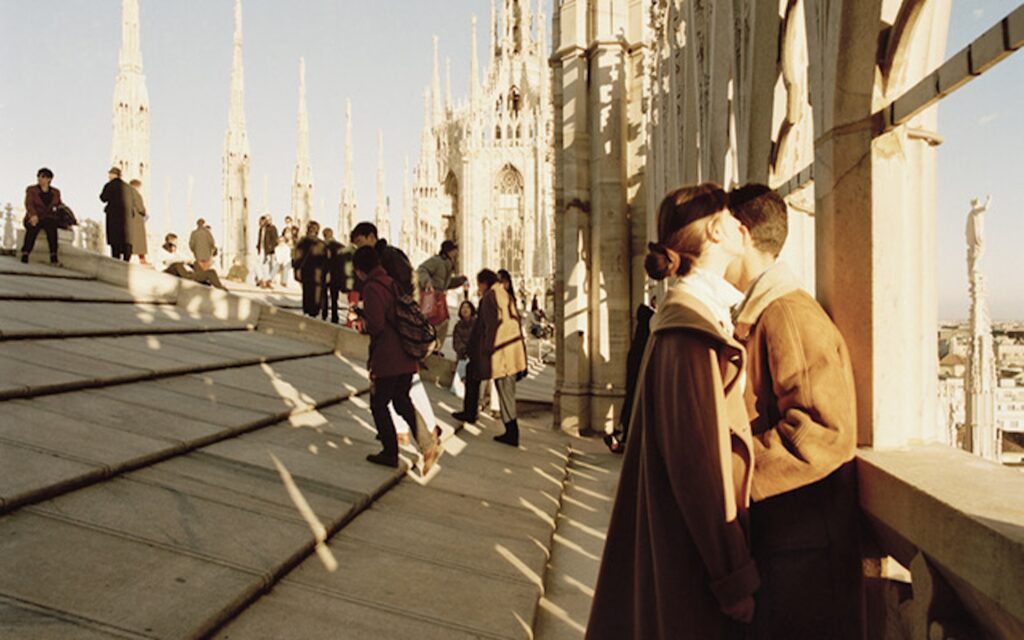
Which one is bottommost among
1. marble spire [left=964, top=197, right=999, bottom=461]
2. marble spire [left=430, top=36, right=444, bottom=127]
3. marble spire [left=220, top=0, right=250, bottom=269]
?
marble spire [left=964, top=197, right=999, bottom=461]

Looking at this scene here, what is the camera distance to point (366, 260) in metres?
5.52

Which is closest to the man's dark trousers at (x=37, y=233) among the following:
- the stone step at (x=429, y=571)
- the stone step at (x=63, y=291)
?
the stone step at (x=63, y=291)

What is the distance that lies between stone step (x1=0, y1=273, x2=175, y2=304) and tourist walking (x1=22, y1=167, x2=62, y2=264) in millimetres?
1054

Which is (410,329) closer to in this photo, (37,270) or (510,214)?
(37,270)

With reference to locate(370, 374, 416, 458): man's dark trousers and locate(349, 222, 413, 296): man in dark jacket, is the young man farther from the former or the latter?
locate(349, 222, 413, 296): man in dark jacket

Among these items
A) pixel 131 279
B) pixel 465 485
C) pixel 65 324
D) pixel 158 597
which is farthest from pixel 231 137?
pixel 158 597

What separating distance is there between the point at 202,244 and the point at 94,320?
738cm

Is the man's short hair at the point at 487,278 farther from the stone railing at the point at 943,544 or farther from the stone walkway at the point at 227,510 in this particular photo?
the stone railing at the point at 943,544

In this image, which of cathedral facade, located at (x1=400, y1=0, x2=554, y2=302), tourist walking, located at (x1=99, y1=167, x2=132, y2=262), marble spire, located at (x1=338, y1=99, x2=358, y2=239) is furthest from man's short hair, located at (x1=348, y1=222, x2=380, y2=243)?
cathedral facade, located at (x1=400, y1=0, x2=554, y2=302)

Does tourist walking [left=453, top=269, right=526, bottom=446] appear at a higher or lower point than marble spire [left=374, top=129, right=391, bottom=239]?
lower

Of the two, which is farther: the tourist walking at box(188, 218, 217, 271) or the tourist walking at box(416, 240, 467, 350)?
the tourist walking at box(188, 218, 217, 271)

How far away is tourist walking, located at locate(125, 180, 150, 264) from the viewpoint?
12250 millimetres

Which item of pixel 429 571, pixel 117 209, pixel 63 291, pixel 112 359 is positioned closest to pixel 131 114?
pixel 117 209

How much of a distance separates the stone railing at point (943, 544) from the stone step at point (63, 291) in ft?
26.6
